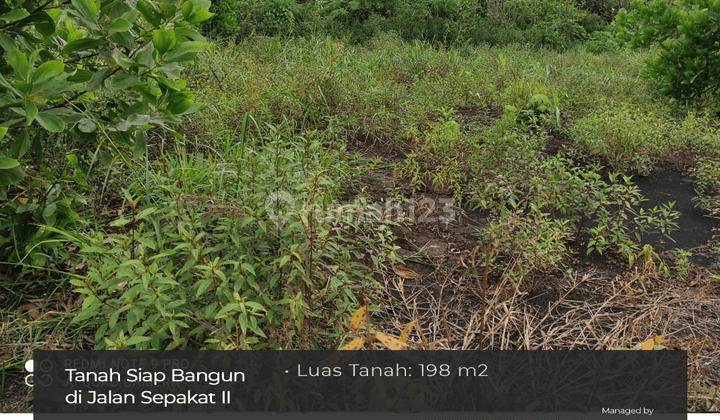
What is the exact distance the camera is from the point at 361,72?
5.74m

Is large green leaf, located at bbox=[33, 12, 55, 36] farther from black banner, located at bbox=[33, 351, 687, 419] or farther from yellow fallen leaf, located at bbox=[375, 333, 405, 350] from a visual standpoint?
yellow fallen leaf, located at bbox=[375, 333, 405, 350]

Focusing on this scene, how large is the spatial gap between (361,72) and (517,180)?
267 centimetres

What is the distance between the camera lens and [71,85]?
198cm

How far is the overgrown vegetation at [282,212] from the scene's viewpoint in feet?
6.52

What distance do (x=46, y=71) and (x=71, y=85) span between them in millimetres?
90

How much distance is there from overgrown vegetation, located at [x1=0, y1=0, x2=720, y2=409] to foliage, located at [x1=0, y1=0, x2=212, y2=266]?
0.01m

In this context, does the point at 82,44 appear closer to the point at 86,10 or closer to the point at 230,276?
the point at 86,10

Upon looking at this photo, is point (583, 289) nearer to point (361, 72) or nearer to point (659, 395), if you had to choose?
point (659, 395)

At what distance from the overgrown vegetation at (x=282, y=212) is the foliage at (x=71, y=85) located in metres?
0.01

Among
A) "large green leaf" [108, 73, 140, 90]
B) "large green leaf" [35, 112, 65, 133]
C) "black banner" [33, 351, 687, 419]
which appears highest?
"large green leaf" [108, 73, 140, 90]

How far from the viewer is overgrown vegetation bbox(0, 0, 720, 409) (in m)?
1.99

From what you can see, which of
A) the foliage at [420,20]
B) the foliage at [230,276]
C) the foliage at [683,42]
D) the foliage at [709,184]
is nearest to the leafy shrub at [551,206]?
the foliage at [709,184]

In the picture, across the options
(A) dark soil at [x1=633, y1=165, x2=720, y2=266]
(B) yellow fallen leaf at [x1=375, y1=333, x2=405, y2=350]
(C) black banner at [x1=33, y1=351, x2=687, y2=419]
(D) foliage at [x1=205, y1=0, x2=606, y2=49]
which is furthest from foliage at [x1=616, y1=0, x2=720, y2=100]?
(B) yellow fallen leaf at [x1=375, y1=333, x2=405, y2=350]

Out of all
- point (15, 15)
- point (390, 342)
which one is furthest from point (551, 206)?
point (15, 15)
